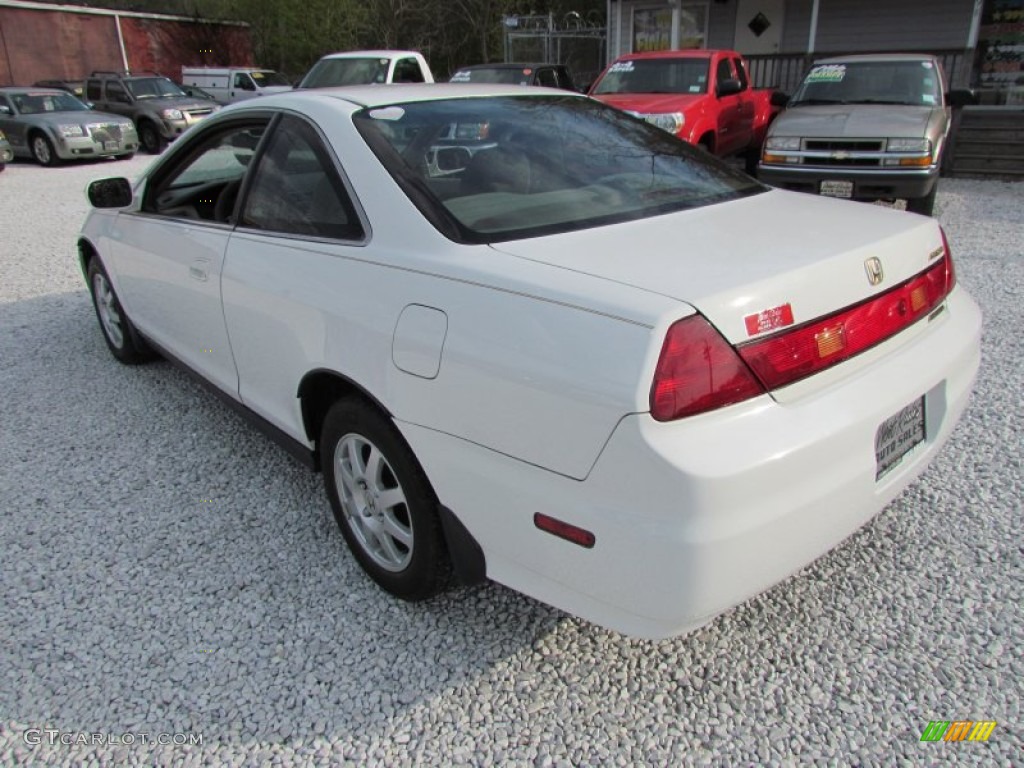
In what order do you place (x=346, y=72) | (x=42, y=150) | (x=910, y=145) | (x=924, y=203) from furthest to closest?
(x=42, y=150) < (x=346, y=72) < (x=924, y=203) < (x=910, y=145)

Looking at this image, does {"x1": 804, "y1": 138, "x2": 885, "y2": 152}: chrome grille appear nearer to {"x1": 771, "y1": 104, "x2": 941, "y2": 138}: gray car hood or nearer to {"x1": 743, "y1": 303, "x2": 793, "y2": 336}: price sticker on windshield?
{"x1": 771, "y1": 104, "x2": 941, "y2": 138}: gray car hood

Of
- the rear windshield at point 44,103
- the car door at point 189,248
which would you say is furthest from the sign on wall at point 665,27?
the car door at point 189,248

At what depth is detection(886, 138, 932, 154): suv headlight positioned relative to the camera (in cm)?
718

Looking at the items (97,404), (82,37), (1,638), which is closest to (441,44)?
(82,37)

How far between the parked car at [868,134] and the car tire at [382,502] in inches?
255

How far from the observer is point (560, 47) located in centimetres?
2234

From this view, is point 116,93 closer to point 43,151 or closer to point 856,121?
point 43,151

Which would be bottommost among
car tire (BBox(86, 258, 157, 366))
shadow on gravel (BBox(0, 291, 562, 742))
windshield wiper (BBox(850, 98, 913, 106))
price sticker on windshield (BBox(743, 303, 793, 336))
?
shadow on gravel (BBox(0, 291, 562, 742))

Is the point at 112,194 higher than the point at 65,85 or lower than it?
lower

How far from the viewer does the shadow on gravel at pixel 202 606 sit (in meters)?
2.15

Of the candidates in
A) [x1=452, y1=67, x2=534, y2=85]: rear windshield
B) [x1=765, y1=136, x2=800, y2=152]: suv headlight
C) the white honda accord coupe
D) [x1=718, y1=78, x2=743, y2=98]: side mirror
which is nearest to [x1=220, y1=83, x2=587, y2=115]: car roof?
the white honda accord coupe

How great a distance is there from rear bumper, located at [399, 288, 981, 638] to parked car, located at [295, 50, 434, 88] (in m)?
11.8

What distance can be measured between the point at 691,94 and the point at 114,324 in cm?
756

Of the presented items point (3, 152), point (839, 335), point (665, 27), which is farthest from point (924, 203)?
point (3, 152)
